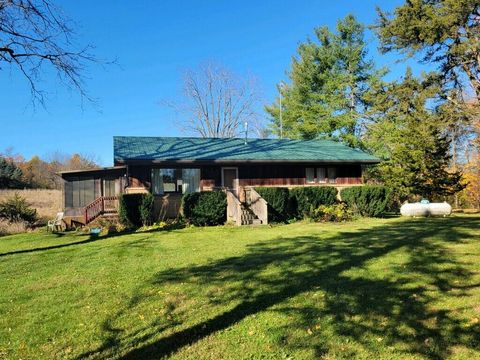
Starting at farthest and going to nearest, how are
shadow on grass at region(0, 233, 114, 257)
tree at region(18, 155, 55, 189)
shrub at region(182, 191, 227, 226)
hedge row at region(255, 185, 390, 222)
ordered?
tree at region(18, 155, 55, 189) < hedge row at region(255, 185, 390, 222) < shrub at region(182, 191, 227, 226) < shadow on grass at region(0, 233, 114, 257)

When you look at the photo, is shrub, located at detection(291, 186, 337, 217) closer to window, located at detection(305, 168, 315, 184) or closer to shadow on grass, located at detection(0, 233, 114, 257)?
window, located at detection(305, 168, 315, 184)

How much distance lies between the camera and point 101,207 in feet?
62.1

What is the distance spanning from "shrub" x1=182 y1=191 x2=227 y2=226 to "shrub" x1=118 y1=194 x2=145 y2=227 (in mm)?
1924

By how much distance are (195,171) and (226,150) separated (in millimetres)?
2531

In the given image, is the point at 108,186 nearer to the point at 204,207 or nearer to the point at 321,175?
the point at 204,207

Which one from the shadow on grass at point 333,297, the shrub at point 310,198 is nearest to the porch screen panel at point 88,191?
the shrub at point 310,198

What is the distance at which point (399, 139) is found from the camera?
23.0 metres

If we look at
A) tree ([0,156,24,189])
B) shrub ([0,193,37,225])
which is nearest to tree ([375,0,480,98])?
shrub ([0,193,37,225])

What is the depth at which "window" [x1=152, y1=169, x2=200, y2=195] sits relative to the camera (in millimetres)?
19556

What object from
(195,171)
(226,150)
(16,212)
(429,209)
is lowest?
(429,209)

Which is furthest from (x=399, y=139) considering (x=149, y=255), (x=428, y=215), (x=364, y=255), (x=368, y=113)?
(x=149, y=255)

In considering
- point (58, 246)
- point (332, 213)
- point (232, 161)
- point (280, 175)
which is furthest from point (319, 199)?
point (58, 246)

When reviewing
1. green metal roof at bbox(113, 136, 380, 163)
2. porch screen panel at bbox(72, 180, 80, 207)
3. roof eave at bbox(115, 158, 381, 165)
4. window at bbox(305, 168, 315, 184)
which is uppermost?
green metal roof at bbox(113, 136, 380, 163)

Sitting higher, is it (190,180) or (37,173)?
(37,173)
